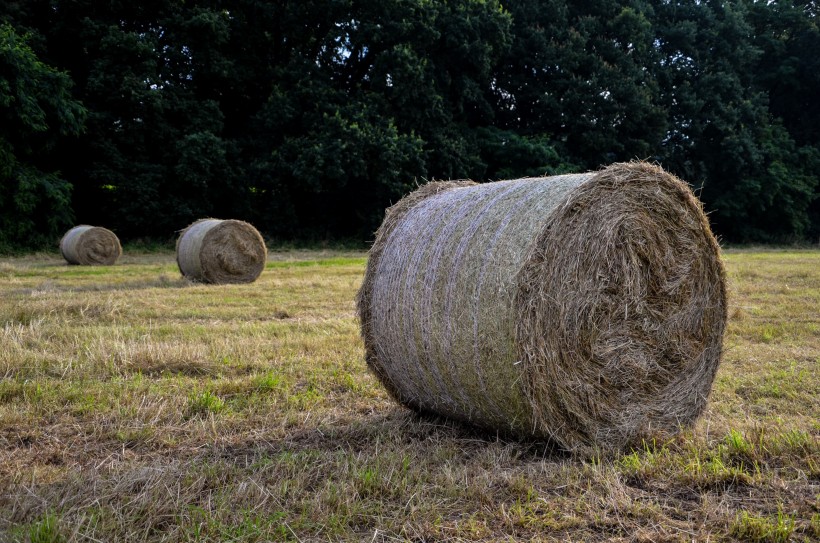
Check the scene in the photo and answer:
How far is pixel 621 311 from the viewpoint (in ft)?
14.3

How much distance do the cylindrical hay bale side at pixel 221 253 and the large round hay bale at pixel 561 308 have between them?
31.2 feet

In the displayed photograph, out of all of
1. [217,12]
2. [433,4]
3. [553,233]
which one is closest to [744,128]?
[433,4]

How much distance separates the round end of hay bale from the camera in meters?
4.00

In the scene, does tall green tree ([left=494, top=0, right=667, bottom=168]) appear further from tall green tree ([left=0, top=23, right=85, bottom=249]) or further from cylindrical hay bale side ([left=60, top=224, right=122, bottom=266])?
cylindrical hay bale side ([left=60, top=224, right=122, bottom=266])

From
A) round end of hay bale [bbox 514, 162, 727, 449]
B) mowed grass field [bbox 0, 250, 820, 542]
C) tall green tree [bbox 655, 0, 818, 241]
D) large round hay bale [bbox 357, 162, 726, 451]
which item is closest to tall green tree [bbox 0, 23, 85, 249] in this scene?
mowed grass field [bbox 0, 250, 820, 542]

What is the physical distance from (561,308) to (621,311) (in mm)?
522

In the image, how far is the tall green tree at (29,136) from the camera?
20.9m

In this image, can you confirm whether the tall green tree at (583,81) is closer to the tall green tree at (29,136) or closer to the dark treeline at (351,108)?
the dark treeline at (351,108)

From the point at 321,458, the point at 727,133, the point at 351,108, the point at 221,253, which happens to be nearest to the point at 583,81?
the point at 727,133

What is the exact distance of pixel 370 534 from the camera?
9.59 ft

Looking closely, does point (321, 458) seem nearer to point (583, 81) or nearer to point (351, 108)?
point (351, 108)

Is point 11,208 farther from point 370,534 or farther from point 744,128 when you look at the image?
point 744,128

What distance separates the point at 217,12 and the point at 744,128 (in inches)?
958

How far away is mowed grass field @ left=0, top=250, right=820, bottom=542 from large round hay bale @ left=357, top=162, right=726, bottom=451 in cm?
23
